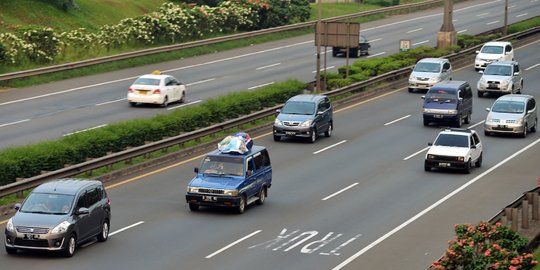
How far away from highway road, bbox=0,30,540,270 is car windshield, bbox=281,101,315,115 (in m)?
1.25

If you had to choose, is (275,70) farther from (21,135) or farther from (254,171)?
(254,171)

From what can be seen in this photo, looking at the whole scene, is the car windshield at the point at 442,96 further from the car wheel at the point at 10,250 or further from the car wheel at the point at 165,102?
the car wheel at the point at 10,250

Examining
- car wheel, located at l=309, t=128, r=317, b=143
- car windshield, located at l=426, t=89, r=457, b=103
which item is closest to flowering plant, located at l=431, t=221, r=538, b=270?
car wheel, located at l=309, t=128, r=317, b=143

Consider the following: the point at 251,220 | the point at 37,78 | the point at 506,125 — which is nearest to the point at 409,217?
the point at 251,220

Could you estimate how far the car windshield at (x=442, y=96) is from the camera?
52906 mm

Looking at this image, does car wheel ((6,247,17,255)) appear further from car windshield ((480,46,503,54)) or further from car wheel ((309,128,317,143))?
car windshield ((480,46,503,54))

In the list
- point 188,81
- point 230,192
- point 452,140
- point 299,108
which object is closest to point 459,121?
point 299,108

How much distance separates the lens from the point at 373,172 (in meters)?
41.5

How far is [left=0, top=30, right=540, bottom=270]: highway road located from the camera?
28.4 m

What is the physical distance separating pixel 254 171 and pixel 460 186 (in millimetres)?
7885

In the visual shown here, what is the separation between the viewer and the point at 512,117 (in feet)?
165

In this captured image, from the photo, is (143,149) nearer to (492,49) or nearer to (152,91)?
(152,91)

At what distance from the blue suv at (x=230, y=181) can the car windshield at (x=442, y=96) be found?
1850cm

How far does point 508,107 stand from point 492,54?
2150cm
